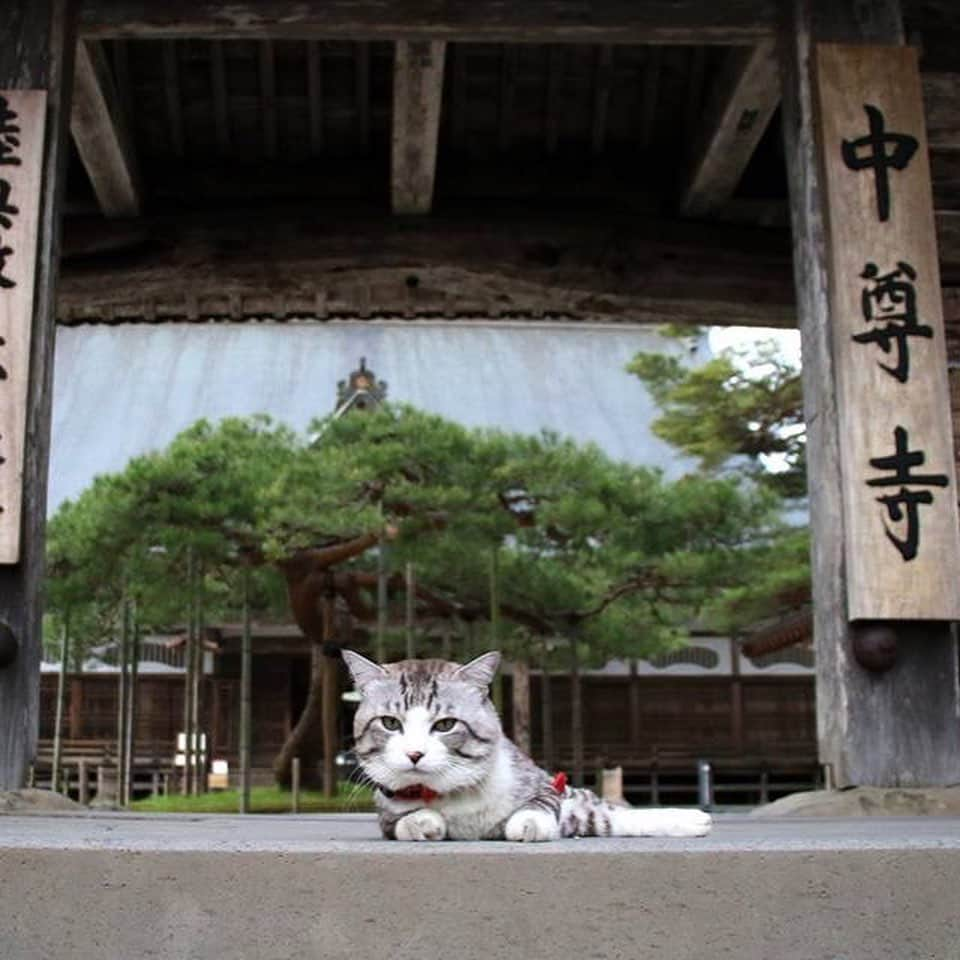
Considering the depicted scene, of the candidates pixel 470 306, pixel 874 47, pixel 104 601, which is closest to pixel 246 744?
pixel 104 601

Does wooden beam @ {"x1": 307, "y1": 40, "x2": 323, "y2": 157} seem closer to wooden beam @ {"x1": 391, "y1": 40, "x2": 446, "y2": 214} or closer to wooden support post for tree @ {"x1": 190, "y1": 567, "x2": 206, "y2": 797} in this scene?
wooden beam @ {"x1": 391, "y1": 40, "x2": 446, "y2": 214}

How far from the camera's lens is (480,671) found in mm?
2217

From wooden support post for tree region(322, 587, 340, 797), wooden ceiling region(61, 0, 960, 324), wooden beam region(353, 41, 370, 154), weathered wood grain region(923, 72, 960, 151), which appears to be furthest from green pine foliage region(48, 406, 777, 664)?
weathered wood grain region(923, 72, 960, 151)

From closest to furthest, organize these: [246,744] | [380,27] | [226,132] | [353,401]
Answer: [380,27] < [226,132] < [246,744] < [353,401]

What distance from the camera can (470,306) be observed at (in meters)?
7.13

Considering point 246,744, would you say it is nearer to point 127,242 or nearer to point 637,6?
point 127,242

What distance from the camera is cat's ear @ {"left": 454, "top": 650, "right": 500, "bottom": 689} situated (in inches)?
86.3

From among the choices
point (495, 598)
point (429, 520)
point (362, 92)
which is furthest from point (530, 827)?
point (495, 598)

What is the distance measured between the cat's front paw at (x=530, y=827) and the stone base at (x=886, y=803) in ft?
6.46

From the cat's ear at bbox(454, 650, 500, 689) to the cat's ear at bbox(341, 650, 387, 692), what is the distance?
129 mm

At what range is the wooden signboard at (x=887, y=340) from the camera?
4.02m

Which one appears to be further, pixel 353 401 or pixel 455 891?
pixel 353 401

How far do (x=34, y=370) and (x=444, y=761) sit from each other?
2.59m

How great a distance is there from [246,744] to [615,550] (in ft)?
12.7
